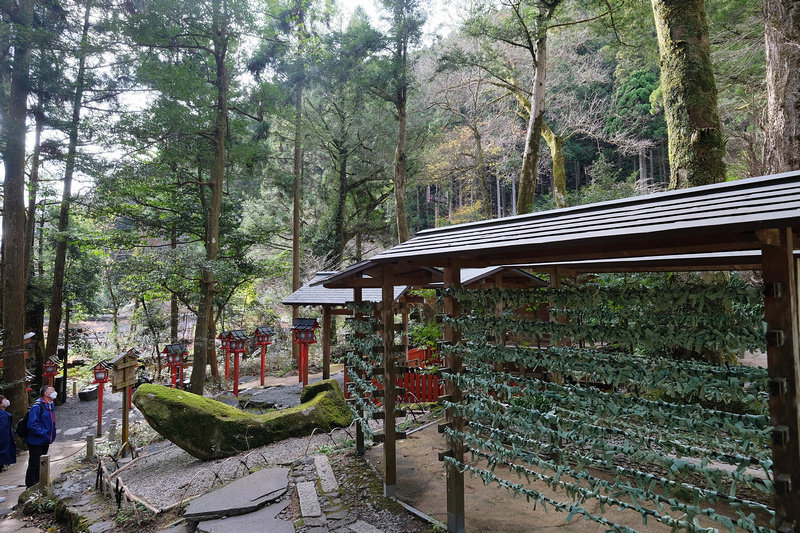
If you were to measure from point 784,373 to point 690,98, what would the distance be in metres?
5.47

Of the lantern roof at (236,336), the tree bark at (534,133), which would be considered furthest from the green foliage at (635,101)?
the lantern roof at (236,336)

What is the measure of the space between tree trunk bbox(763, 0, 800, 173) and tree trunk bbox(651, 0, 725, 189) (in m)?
0.67

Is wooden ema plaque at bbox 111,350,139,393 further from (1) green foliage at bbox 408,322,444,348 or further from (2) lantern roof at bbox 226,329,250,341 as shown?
(1) green foliage at bbox 408,322,444,348

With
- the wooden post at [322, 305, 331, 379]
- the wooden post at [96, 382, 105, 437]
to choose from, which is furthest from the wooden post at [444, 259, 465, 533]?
the wooden post at [96, 382, 105, 437]

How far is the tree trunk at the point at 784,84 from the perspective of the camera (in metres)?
4.86

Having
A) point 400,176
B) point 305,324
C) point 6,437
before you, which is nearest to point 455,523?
point 6,437

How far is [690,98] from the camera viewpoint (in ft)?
19.2

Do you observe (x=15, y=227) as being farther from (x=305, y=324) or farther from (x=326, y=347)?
(x=326, y=347)

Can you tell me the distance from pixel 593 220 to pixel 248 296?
17599 mm

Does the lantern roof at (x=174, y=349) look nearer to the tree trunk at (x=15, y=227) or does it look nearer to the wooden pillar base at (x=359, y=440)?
the tree trunk at (x=15, y=227)

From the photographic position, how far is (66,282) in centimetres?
1386

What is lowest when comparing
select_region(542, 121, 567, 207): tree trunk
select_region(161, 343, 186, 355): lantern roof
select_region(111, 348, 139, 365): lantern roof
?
select_region(161, 343, 186, 355): lantern roof

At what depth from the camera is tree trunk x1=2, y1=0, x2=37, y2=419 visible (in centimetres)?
915

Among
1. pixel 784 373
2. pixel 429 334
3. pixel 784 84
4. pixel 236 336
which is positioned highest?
pixel 784 84
